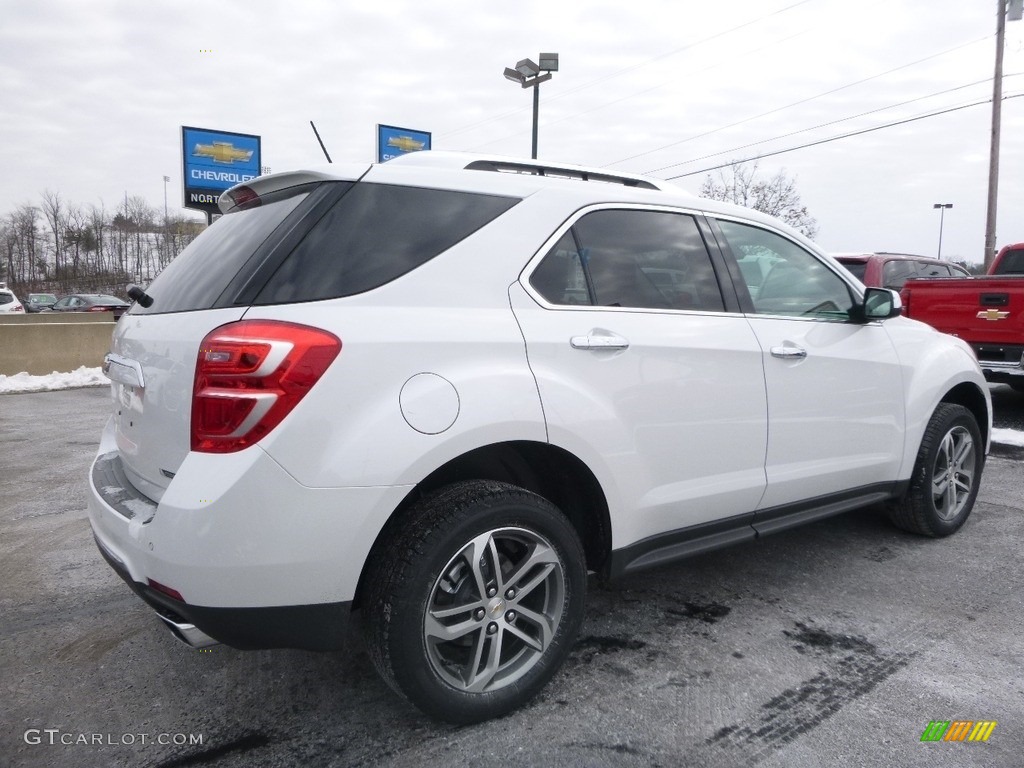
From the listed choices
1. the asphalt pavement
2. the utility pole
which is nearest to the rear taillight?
the asphalt pavement

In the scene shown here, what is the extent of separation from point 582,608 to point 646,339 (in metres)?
0.97

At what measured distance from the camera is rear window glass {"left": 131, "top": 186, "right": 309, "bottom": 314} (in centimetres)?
243

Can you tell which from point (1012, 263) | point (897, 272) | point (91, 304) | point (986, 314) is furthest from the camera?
point (91, 304)

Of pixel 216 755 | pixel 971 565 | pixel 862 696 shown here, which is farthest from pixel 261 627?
pixel 971 565

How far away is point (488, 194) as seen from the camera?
2656 mm

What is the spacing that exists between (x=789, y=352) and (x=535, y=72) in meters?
12.8

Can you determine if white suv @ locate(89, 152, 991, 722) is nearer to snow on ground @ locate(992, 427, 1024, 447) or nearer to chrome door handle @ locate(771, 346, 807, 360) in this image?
chrome door handle @ locate(771, 346, 807, 360)

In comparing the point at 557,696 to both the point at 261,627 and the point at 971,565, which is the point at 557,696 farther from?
the point at 971,565

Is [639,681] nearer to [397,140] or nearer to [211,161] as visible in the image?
[397,140]

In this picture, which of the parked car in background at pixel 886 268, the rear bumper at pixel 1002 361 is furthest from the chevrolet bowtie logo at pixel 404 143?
the rear bumper at pixel 1002 361

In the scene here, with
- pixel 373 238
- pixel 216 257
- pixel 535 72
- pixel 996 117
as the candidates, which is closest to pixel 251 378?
pixel 373 238

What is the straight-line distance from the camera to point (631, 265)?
2.95 metres

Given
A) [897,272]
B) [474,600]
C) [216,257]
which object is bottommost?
[474,600]

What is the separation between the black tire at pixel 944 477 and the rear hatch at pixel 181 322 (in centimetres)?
334
